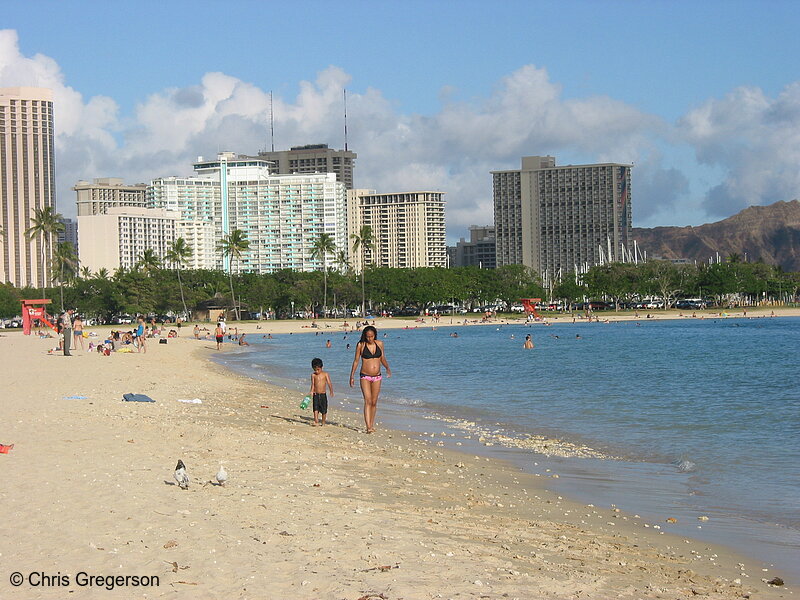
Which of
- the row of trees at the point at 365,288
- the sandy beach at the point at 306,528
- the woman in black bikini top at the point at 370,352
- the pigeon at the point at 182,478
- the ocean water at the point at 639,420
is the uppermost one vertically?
the row of trees at the point at 365,288

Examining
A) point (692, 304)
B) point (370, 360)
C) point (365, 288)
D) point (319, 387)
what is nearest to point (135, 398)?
point (319, 387)

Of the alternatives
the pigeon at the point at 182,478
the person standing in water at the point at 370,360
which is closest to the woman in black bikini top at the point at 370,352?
the person standing in water at the point at 370,360

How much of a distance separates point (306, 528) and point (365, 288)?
121464mm

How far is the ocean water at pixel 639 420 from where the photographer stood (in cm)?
1119

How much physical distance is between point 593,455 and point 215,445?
6306mm

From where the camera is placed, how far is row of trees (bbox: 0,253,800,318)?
118344 mm

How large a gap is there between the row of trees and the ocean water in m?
72.8

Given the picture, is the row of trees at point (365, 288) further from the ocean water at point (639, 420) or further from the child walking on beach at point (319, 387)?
the child walking on beach at point (319, 387)

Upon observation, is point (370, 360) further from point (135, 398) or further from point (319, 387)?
point (135, 398)

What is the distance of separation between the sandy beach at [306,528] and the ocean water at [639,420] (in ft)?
3.51

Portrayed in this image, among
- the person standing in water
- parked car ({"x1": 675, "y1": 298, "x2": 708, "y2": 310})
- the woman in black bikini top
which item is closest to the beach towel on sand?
the person standing in water

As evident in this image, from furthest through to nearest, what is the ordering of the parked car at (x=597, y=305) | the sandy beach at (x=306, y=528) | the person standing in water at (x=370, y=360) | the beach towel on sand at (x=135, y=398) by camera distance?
the parked car at (x=597, y=305)
the beach towel on sand at (x=135, y=398)
the person standing in water at (x=370, y=360)
the sandy beach at (x=306, y=528)

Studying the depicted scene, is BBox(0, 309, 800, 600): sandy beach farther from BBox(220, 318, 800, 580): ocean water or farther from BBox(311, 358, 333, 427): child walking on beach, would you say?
BBox(311, 358, 333, 427): child walking on beach

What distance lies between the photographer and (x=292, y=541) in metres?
8.03
